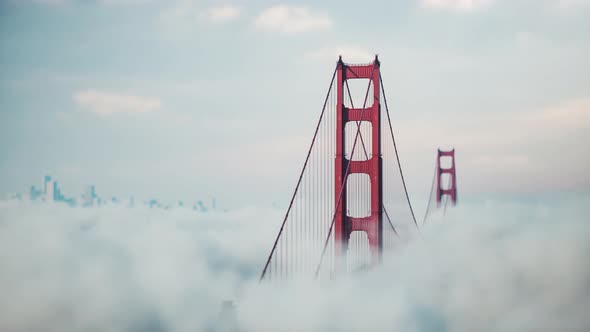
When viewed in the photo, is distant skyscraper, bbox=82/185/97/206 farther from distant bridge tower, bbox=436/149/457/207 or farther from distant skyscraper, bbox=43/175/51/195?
distant bridge tower, bbox=436/149/457/207

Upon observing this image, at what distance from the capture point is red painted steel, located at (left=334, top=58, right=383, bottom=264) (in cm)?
1684

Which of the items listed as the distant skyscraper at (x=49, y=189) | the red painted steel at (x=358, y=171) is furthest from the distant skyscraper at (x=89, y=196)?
the red painted steel at (x=358, y=171)

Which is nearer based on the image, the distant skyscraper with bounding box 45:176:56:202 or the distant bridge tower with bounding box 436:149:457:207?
the distant bridge tower with bounding box 436:149:457:207

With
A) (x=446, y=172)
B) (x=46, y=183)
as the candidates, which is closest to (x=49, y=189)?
(x=46, y=183)

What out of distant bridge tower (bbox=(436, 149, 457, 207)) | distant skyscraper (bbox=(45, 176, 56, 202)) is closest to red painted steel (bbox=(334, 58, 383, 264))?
distant bridge tower (bbox=(436, 149, 457, 207))

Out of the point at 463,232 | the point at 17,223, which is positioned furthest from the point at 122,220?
the point at 463,232

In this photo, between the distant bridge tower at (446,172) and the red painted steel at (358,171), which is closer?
the red painted steel at (358,171)

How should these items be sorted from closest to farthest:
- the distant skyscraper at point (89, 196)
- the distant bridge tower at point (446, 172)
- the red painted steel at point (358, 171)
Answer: the red painted steel at point (358, 171), the distant bridge tower at point (446, 172), the distant skyscraper at point (89, 196)

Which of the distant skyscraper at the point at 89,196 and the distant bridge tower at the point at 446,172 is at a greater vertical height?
the distant bridge tower at the point at 446,172

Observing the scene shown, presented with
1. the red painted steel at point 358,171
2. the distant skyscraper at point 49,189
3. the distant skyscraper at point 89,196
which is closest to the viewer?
the red painted steel at point 358,171

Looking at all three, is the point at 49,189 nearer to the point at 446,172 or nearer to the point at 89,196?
the point at 89,196

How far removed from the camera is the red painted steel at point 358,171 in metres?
16.8

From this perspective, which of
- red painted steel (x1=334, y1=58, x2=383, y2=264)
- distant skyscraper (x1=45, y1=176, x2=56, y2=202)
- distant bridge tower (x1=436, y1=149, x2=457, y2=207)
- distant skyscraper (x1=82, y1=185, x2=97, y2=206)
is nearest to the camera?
red painted steel (x1=334, y1=58, x2=383, y2=264)

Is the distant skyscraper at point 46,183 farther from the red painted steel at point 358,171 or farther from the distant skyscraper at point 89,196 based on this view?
the red painted steel at point 358,171
